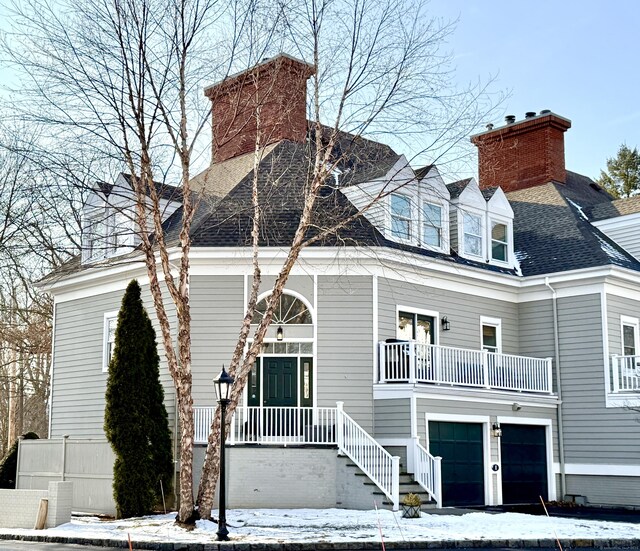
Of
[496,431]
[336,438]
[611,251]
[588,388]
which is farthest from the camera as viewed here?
[611,251]

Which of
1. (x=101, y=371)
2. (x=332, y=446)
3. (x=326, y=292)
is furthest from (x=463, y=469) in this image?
(x=101, y=371)

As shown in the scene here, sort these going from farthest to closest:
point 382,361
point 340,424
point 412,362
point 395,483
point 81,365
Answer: point 81,365, point 382,361, point 412,362, point 340,424, point 395,483

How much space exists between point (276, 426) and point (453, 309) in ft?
20.8

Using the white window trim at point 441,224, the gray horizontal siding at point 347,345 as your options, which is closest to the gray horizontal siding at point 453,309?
the gray horizontal siding at point 347,345

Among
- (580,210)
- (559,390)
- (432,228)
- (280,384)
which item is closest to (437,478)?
(280,384)

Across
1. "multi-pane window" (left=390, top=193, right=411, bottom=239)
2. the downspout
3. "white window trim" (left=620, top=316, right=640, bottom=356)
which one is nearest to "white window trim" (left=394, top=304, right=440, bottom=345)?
"multi-pane window" (left=390, top=193, right=411, bottom=239)

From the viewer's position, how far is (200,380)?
1986 centimetres

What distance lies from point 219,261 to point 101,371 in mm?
4796

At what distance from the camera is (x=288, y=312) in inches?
800

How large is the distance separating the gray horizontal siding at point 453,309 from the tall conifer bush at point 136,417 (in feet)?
17.7

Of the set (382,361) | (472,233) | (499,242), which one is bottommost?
(382,361)

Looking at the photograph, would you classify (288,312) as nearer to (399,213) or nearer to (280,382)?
(280,382)

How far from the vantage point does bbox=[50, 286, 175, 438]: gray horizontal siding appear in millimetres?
22094

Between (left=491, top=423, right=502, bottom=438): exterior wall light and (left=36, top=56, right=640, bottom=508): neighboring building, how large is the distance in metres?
0.05
